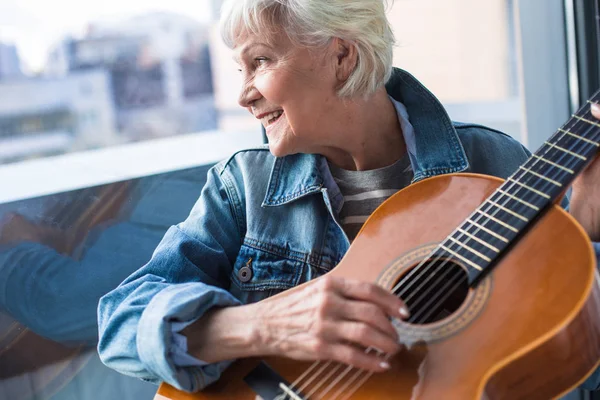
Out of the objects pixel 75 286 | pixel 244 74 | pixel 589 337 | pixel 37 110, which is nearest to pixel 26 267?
pixel 75 286

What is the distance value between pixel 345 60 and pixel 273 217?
0.34m

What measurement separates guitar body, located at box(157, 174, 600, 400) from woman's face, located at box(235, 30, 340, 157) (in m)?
0.38

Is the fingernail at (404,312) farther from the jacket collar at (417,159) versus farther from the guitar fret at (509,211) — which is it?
the jacket collar at (417,159)

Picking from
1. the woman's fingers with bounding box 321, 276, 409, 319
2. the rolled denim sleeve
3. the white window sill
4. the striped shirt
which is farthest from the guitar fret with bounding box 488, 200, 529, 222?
the white window sill

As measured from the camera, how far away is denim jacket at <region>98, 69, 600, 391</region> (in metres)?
1.24

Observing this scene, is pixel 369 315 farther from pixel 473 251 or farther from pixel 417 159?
pixel 417 159

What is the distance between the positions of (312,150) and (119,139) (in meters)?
0.55

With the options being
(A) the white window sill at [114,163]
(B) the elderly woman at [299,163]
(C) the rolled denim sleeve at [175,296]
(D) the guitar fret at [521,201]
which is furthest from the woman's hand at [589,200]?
(A) the white window sill at [114,163]

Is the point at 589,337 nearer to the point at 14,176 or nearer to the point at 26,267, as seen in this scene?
the point at 26,267

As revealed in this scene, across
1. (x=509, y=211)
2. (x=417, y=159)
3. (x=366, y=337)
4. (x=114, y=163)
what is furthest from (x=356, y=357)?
(x=114, y=163)

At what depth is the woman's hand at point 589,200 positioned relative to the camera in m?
1.05

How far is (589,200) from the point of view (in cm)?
106

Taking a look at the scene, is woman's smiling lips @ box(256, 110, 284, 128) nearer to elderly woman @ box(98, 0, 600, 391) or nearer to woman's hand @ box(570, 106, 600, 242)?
elderly woman @ box(98, 0, 600, 391)

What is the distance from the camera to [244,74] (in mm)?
1290
